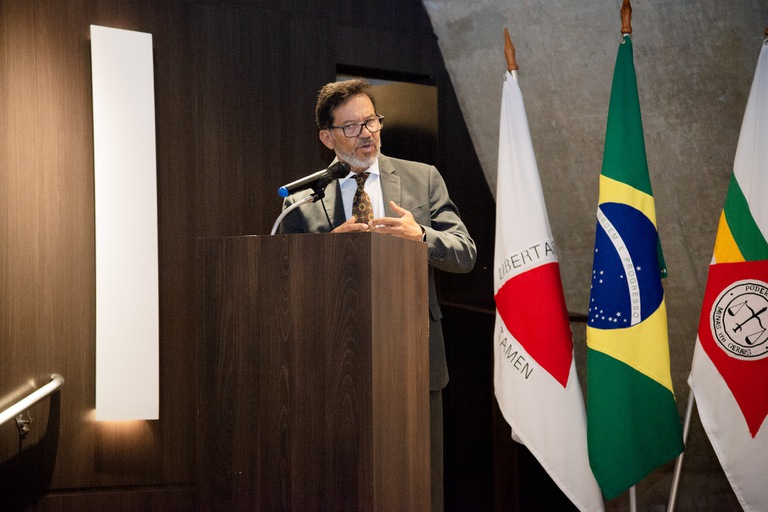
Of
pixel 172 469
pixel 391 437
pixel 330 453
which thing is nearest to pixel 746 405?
pixel 391 437

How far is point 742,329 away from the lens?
256cm

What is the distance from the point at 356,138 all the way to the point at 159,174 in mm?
1232

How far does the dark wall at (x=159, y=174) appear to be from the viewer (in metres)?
3.34

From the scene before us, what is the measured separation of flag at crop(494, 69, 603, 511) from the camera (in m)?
2.83

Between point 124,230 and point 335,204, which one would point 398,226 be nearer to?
point 335,204

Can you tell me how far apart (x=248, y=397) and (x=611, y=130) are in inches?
64.3

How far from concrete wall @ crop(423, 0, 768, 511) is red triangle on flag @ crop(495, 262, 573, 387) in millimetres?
795

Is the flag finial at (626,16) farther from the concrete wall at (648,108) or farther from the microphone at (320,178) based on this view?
the microphone at (320,178)

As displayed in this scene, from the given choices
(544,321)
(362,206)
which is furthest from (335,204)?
(544,321)

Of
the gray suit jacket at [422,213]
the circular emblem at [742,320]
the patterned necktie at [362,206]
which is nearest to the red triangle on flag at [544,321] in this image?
the gray suit jacket at [422,213]

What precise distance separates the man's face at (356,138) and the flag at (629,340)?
819 millimetres

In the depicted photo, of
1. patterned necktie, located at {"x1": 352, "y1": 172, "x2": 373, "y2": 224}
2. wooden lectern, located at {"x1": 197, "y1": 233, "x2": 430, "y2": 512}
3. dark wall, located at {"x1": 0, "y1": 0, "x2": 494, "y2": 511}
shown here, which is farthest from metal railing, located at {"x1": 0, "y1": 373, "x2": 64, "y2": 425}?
patterned necktie, located at {"x1": 352, "y1": 172, "x2": 373, "y2": 224}

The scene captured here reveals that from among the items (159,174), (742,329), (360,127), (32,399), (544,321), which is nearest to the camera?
(742,329)

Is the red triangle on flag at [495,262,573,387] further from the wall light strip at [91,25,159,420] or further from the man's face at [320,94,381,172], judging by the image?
the wall light strip at [91,25,159,420]
